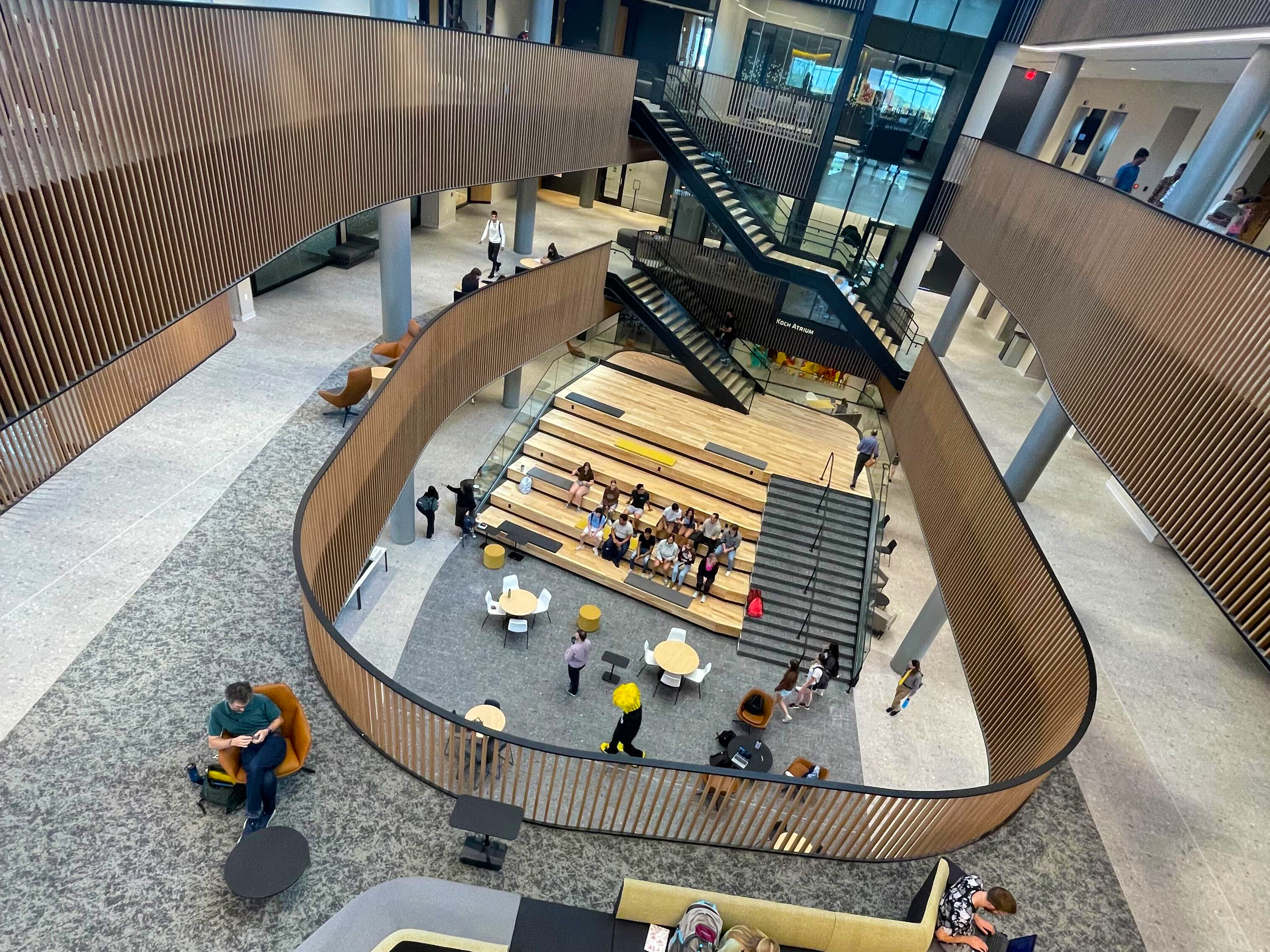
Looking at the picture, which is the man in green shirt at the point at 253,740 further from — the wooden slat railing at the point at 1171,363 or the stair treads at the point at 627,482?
the stair treads at the point at 627,482

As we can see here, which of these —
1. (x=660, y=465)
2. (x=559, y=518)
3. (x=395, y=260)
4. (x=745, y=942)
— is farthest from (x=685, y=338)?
(x=745, y=942)

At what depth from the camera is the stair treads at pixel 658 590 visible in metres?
13.3

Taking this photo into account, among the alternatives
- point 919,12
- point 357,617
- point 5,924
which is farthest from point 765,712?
point 919,12

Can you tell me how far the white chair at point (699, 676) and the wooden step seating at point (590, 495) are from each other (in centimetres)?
291

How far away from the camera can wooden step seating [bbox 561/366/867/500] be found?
628 inches

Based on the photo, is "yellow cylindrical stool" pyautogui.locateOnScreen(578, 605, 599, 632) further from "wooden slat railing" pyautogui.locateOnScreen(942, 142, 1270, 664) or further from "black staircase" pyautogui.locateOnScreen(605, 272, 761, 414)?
"wooden slat railing" pyautogui.locateOnScreen(942, 142, 1270, 664)

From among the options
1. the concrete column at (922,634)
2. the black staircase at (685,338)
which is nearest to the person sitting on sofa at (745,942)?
the concrete column at (922,634)

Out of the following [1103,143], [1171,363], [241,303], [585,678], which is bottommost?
[585,678]

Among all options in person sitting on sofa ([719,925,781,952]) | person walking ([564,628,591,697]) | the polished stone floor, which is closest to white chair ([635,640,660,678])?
person walking ([564,628,591,697])

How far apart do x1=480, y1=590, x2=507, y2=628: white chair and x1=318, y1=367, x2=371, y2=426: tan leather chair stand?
3.90m

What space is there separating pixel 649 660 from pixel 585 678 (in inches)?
43.2

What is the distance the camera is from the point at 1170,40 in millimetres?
9727

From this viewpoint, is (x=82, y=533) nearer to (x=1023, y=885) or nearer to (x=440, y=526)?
(x=440, y=526)

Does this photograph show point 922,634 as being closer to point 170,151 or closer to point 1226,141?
point 1226,141
